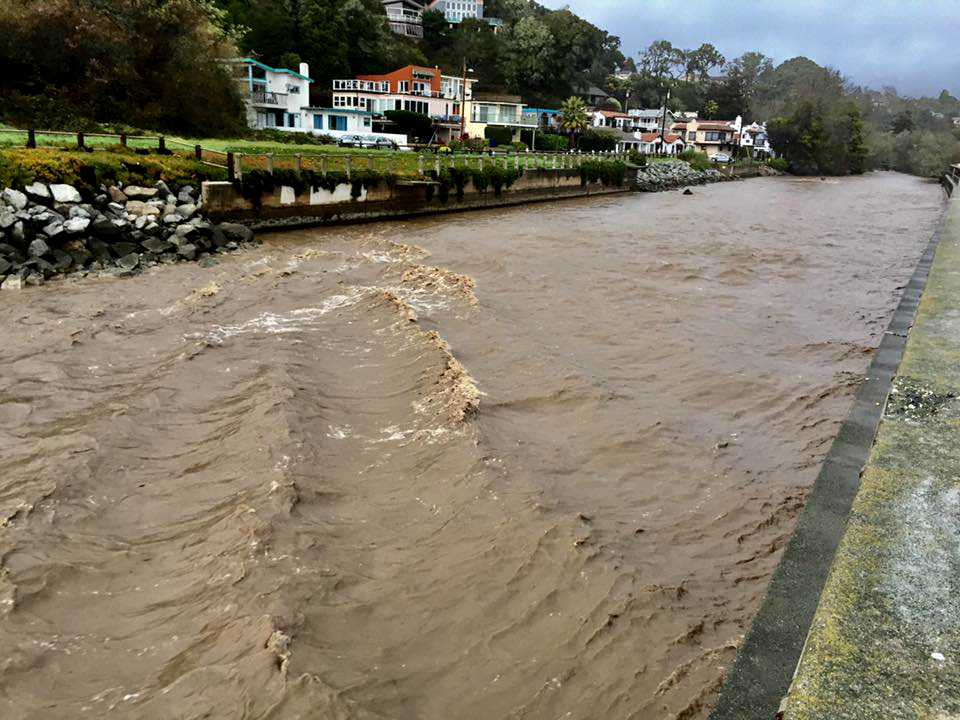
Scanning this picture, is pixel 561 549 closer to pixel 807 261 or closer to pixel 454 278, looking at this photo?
pixel 454 278

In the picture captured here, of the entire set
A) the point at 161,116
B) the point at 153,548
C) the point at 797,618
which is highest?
the point at 161,116

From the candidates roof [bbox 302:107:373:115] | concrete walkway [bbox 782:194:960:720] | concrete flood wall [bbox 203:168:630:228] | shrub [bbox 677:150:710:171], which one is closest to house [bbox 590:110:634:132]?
shrub [bbox 677:150:710:171]

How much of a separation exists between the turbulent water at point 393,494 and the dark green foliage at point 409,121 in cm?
4934

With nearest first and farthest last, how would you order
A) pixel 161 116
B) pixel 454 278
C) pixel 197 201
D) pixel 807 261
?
pixel 454 278 < pixel 197 201 < pixel 807 261 < pixel 161 116

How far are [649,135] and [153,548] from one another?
334ft

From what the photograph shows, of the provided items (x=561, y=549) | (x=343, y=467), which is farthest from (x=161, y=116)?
(x=561, y=549)

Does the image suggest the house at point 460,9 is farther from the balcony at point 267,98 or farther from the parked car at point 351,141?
the parked car at point 351,141

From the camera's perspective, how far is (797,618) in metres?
4.20

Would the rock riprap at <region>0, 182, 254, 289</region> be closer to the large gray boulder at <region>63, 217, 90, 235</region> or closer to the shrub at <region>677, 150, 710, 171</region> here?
the large gray boulder at <region>63, 217, 90, 235</region>

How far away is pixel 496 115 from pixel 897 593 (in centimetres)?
7688

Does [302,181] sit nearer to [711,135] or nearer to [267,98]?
[267,98]

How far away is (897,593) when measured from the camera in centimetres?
348

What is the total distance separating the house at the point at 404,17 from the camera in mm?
101500

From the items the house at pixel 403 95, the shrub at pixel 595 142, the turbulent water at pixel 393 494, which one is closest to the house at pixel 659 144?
the shrub at pixel 595 142
